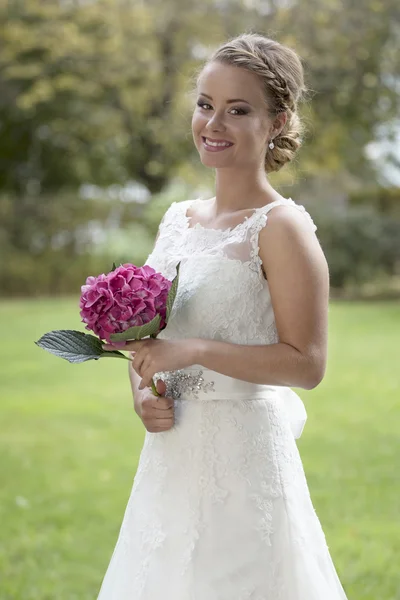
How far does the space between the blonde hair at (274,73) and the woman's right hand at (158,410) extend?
62cm

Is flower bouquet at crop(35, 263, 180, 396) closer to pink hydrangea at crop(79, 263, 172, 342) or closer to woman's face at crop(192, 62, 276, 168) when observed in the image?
pink hydrangea at crop(79, 263, 172, 342)

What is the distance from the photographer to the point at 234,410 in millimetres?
2182

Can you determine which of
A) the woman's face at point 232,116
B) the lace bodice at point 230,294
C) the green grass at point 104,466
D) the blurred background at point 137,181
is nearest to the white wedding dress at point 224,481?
the lace bodice at point 230,294

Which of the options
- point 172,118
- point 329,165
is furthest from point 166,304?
point 172,118

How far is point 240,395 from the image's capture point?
219 cm

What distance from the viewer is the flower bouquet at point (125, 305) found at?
194 cm

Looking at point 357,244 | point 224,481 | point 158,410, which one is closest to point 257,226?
point 158,410

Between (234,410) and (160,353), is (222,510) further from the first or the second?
(160,353)

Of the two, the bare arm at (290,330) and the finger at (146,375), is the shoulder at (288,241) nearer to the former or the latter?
the bare arm at (290,330)

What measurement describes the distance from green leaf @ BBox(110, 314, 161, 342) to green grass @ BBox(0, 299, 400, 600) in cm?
232

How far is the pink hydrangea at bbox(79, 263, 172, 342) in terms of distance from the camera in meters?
1.94

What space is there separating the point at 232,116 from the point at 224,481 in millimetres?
835

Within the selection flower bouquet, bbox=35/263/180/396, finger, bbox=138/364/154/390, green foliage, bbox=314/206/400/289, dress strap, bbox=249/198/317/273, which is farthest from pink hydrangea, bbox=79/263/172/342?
green foliage, bbox=314/206/400/289

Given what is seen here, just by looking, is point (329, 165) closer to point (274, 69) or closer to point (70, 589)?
point (70, 589)
